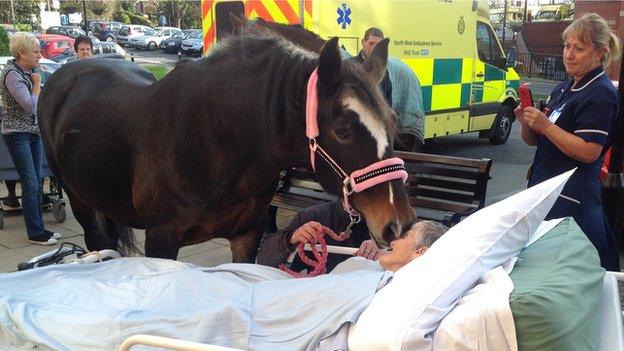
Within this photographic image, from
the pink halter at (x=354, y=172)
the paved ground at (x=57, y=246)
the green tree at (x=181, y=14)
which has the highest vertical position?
the green tree at (x=181, y=14)

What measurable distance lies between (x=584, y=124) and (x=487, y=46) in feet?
24.6

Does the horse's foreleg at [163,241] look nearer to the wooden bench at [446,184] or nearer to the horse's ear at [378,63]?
the horse's ear at [378,63]

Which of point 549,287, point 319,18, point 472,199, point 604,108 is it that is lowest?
point 472,199

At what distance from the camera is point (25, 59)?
5.23m

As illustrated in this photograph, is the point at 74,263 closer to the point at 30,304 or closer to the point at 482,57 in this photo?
the point at 30,304

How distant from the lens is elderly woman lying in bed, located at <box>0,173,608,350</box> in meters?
1.54

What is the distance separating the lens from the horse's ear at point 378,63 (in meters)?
2.45

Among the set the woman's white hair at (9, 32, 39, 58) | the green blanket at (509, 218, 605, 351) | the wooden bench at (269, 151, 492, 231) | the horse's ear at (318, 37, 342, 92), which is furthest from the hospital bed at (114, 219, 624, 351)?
the woman's white hair at (9, 32, 39, 58)

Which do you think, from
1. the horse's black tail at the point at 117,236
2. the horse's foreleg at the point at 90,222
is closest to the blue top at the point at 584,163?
the horse's black tail at the point at 117,236

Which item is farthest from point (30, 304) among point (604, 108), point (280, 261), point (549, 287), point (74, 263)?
point (604, 108)

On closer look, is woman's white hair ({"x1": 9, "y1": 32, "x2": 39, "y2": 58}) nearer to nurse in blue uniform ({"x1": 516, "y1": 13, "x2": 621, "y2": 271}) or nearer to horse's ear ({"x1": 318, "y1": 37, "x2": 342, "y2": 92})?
horse's ear ({"x1": 318, "y1": 37, "x2": 342, "y2": 92})

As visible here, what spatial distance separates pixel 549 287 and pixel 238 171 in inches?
54.7

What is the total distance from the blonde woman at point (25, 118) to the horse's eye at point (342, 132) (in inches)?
157

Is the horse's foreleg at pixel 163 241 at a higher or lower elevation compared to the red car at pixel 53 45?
lower
